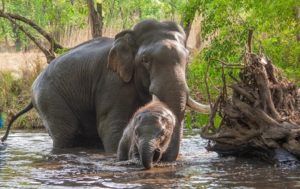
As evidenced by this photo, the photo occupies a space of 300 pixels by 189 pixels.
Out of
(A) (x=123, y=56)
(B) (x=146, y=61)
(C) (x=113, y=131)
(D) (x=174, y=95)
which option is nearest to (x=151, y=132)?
(D) (x=174, y=95)

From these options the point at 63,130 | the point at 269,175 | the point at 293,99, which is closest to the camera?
the point at 269,175

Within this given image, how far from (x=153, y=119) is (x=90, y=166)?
1524 mm

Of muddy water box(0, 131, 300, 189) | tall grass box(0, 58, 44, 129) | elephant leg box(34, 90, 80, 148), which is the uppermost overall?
tall grass box(0, 58, 44, 129)

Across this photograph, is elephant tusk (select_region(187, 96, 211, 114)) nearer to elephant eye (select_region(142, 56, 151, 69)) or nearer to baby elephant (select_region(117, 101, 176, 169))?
elephant eye (select_region(142, 56, 151, 69))

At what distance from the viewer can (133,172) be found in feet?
30.2

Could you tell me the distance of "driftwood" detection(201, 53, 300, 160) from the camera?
9734 mm

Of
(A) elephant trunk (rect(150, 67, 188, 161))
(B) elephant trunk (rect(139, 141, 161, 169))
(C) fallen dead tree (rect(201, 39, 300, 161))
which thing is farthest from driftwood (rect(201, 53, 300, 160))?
(B) elephant trunk (rect(139, 141, 161, 169))

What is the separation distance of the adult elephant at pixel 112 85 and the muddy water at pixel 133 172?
0.40m

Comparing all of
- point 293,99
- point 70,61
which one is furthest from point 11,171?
point 293,99

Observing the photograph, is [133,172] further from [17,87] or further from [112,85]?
[17,87]

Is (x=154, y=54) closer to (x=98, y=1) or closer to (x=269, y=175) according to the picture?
(x=269, y=175)

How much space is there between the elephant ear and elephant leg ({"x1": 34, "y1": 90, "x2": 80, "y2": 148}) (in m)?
1.38

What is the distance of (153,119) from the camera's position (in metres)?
9.20

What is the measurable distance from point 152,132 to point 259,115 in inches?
61.7
